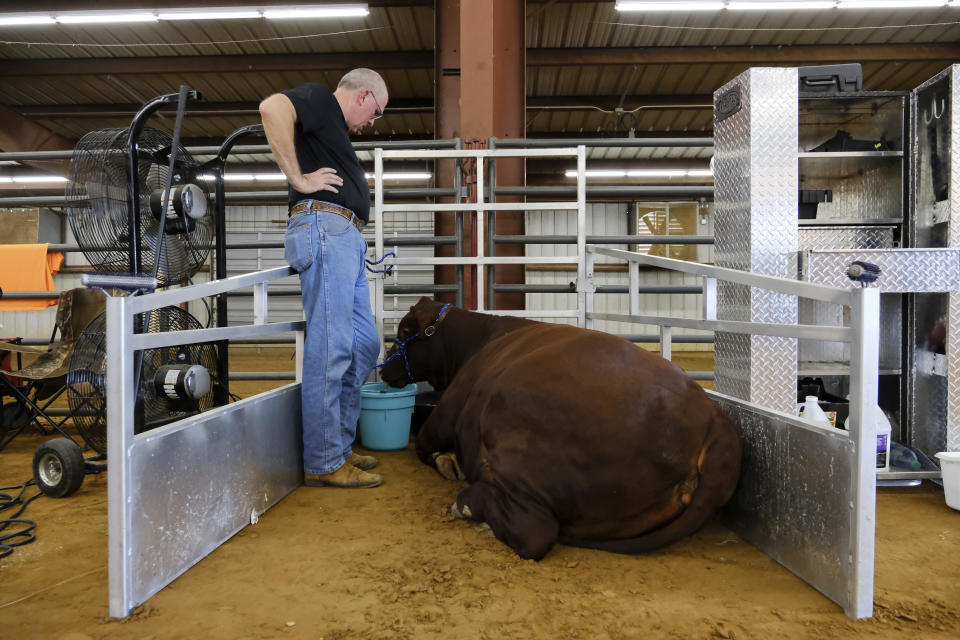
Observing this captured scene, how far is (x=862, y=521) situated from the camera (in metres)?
1.56

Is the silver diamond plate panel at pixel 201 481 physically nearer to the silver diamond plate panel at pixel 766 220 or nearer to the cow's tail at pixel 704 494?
the cow's tail at pixel 704 494

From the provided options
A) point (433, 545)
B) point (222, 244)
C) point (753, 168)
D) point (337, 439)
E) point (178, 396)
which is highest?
point (753, 168)

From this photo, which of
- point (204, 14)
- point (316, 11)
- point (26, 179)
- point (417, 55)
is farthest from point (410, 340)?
point (26, 179)

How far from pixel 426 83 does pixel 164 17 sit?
4100mm

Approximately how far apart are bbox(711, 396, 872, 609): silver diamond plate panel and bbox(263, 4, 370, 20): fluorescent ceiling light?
7.21 m

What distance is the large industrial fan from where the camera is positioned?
228cm

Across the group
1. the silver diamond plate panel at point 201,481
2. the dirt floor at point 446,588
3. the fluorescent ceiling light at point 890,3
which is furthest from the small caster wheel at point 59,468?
the fluorescent ceiling light at point 890,3

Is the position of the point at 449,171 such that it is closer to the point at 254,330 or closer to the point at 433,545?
the point at 254,330

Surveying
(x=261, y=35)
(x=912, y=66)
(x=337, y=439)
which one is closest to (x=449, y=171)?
(x=337, y=439)

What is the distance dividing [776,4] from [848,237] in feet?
17.7

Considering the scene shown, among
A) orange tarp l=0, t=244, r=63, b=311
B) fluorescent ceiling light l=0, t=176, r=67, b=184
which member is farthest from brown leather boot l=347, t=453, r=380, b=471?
fluorescent ceiling light l=0, t=176, r=67, b=184

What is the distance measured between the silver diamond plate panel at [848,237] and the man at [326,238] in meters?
2.46

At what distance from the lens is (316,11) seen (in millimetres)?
7645

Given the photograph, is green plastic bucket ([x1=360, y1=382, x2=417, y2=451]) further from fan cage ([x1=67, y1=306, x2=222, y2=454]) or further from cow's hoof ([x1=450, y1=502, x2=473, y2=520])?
cow's hoof ([x1=450, y1=502, x2=473, y2=520])
